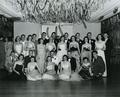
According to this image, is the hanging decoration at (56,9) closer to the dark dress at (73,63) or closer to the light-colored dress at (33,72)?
the dark dress at (73,63)

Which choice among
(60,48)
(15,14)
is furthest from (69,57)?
(15,14)

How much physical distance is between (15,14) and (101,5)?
4.40m

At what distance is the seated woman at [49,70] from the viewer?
337 inches

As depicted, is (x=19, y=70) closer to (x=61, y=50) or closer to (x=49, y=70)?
(x=49, y=70)

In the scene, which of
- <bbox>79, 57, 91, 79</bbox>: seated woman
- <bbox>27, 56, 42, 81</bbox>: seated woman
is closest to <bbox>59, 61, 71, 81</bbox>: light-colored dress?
<bbox>79, 57, 91, 79</bbox>: seated woman

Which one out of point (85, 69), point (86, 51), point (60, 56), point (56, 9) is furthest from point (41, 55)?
point (56, 9)

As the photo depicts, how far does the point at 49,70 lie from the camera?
8898 millimetres

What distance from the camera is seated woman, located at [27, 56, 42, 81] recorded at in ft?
27.5

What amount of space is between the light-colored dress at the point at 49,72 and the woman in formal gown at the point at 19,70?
2.11ft

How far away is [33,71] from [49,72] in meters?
0.51

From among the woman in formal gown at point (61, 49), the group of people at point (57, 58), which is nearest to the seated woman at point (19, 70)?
the group of people at point (57, 58)

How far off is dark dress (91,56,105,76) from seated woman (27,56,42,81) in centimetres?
174

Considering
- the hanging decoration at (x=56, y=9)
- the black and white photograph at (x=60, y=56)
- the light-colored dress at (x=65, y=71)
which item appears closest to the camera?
the black and white photograph at (x=60, y=56)

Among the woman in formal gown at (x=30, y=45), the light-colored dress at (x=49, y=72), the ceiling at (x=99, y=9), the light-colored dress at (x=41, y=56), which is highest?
the ceiling at (x=99, y=9)
